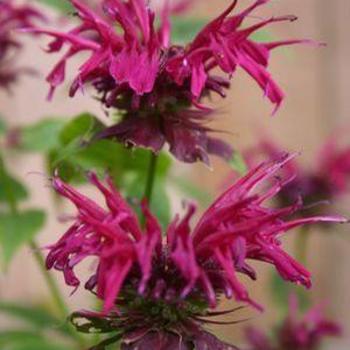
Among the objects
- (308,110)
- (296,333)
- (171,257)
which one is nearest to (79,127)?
(171,257)

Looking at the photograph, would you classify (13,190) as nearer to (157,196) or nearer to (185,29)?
(157,196)

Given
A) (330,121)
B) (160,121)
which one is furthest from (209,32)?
(330,121)

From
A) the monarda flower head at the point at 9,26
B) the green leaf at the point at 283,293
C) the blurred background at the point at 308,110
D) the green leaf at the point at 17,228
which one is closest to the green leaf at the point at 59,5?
the monarda flower head at the point at 9,26

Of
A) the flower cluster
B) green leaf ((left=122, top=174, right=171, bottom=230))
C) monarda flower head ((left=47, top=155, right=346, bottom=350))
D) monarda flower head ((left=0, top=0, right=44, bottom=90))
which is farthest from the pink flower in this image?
the flower cluster

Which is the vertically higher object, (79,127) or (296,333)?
(79,127)

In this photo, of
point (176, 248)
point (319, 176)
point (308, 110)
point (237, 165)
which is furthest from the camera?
point (308, 110)

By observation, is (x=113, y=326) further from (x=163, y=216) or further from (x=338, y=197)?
(x=338, y=197)
